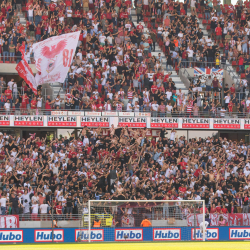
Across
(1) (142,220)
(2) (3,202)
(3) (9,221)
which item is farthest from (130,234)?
(2) (3,202)

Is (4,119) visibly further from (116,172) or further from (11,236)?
(11,236)

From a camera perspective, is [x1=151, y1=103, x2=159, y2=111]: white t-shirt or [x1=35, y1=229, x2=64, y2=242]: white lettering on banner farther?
[x1=151, y1=103, x2=159, y2=111]: white t-shirt

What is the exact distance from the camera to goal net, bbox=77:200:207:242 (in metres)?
22.6

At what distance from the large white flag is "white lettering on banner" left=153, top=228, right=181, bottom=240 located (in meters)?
10.9

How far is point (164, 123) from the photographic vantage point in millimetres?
31969

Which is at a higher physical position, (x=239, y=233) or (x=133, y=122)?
(x=133, y=122)

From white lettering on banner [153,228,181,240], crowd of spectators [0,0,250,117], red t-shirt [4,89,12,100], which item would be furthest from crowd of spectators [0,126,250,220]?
red t-shirt [4,89,12,100]

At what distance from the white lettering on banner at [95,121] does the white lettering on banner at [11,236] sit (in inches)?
370

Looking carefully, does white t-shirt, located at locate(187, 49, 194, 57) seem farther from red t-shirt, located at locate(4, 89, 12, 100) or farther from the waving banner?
red t-shirt, located at locate(4, 89, 12, 100)

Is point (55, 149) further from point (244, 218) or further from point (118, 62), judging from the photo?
point (244, 218)

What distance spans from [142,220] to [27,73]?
11.7 meters

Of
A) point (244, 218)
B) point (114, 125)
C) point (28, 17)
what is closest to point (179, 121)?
point (114, 125)

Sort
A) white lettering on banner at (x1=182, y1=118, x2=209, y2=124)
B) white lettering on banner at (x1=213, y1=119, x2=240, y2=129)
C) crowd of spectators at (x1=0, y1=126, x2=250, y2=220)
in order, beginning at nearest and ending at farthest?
1. crowd of spectators at (x1=0, y1=126, x2=250, y2=220)
2. white lettering on banner at (x1=182, y1=118, x2=209, y2=124)
3. white lettering on banner at (x1=213, y1=119, x2=240, y2=129)

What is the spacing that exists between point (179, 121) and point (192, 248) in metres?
16.8
